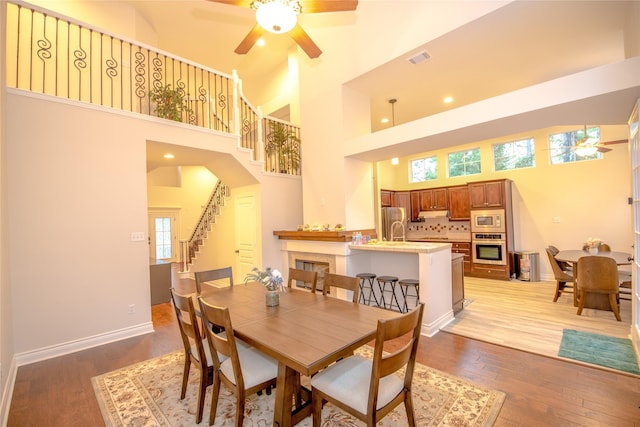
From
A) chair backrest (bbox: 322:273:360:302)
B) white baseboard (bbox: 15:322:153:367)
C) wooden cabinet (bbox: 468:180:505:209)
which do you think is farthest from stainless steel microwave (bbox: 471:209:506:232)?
white baseboard (bbox: 15:322:153:367)

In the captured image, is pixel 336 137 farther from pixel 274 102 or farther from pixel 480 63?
pixel 274 102

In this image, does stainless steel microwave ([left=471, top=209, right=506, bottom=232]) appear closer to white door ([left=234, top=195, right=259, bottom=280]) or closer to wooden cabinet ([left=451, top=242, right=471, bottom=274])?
wooden cabinet ([left=451, top=242, right=471, bottom=274])

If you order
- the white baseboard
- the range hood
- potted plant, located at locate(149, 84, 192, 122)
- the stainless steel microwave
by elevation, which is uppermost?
potted plant, located at locate(149, 84, 192, 122)

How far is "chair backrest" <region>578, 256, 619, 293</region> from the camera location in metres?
3.96

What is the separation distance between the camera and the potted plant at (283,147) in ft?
19.6

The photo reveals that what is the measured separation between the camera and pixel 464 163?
26.8 ft

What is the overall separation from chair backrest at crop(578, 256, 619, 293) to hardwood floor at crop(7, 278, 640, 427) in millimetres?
1912

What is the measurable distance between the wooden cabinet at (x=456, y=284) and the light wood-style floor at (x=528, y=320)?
151mm

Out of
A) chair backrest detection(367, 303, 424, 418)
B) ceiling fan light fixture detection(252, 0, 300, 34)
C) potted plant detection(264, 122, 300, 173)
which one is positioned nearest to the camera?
chair backrest detection(367, 303, 424, 418)

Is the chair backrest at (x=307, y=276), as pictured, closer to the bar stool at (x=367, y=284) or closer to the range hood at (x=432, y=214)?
the bar stool at (x=367, y=284)

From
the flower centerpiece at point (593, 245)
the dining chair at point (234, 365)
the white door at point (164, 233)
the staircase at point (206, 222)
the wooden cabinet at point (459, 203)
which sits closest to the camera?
the dining chair at point (234, 365)

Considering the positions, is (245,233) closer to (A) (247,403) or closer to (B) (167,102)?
(B) (167,102)

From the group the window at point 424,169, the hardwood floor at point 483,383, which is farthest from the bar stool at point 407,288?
the window at point 424,169

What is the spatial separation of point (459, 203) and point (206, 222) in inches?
281
